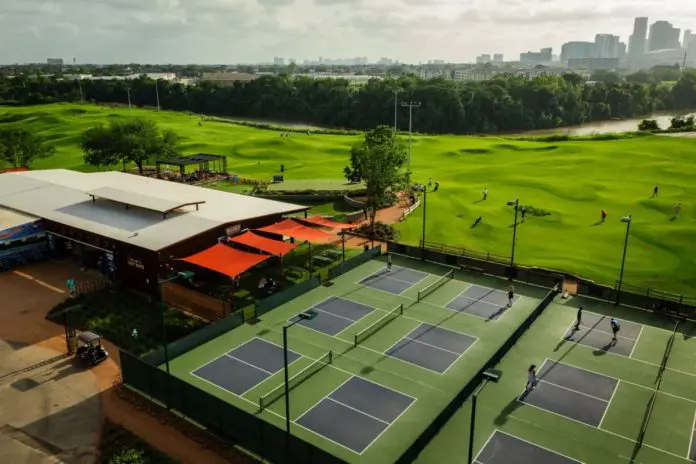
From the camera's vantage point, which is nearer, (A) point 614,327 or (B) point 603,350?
(B) point 603,350

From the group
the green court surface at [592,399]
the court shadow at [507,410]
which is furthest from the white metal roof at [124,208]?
the court shadow at [507,410]

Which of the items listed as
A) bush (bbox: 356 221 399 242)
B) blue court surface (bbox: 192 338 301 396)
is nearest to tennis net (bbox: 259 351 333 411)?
blue court surface (bbox: 192 338 301 396)

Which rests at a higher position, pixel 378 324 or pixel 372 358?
pixel 378 324

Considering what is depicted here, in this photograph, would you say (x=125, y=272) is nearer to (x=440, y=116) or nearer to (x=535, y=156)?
(x=535, y=156)

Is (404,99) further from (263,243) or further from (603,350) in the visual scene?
(603,350)

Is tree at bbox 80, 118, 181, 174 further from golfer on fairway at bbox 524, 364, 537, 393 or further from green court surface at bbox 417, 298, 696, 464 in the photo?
golfer on fairway at bbox 524, 364, 537, 393

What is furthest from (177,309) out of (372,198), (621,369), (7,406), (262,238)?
(621,369)

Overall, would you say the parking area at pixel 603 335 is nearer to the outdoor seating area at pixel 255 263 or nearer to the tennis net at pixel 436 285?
the tennis net at pixel 436 285

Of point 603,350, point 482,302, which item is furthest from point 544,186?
point 603,350
